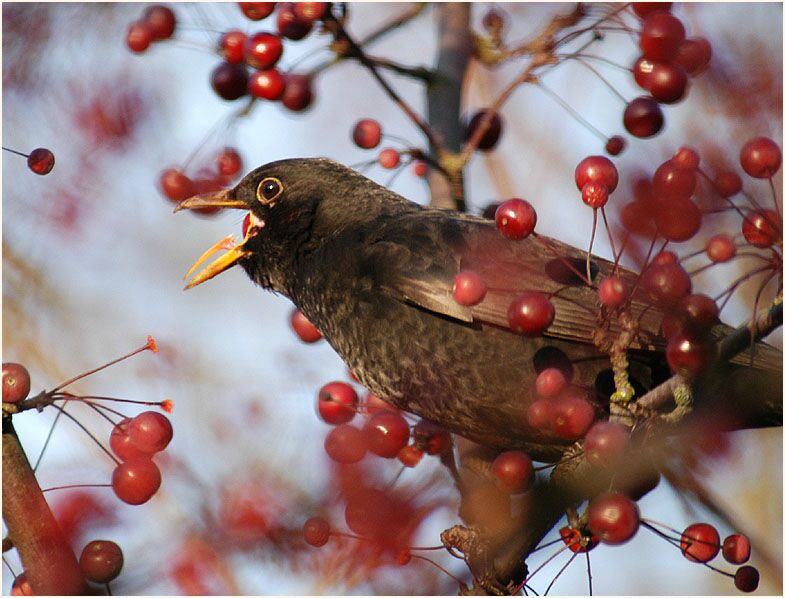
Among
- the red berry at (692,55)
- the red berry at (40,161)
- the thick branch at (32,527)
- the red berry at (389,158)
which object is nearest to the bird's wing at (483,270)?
the red berry at (389,158)

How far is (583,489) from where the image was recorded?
2803 mm

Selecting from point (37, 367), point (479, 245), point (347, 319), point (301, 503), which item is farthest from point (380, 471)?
point (37, 367)

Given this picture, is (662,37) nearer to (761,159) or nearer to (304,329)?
(761,159)

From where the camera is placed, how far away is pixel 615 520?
248cm

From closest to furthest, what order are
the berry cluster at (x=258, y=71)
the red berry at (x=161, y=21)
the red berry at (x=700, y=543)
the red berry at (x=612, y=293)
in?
the red berry at (x=612, y=293)
the red berry at (x=700, y=543)
the berry cluster at (x=258, y=71)
the red berry at (x=161, y=21)

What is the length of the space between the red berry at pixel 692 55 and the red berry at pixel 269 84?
4.96ft

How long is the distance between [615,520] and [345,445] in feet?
3.90

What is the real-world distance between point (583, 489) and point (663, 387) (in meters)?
0.40

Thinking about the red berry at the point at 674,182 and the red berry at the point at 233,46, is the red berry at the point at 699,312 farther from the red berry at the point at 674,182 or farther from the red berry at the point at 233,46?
the red berry at the point at 233,46

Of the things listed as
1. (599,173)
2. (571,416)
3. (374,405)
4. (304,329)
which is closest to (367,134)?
(304,329)

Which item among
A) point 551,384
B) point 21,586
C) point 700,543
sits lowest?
point 21,586

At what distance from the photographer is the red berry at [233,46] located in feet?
12.9

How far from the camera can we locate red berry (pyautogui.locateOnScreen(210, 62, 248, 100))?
12.9ft

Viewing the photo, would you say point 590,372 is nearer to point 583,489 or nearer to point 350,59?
point 583,489
